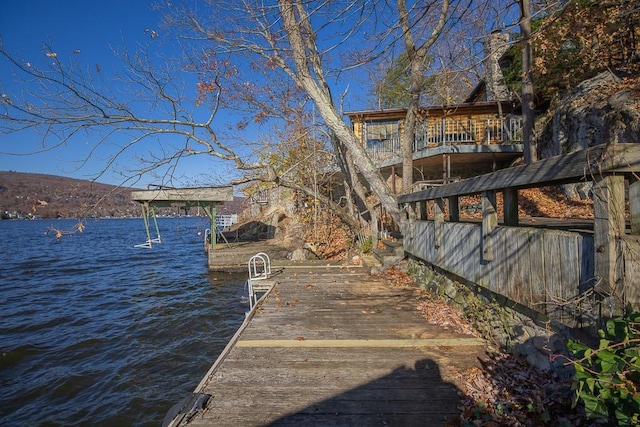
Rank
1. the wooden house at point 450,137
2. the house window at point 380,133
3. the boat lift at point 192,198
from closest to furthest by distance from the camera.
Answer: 1. the wooden house at point 450,137
2. the boat lift at point 192,198
3. the house window at point 380,133

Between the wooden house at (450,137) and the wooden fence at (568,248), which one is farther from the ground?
the wooden house at (450,137)

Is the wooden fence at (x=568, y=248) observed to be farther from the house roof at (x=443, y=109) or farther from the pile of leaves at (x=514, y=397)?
the house roof at (x=443, y=109)

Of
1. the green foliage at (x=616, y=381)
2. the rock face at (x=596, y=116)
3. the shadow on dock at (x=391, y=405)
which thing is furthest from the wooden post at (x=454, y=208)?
the rock face at (x=596, y=116)

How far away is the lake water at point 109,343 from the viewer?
17.1 feet

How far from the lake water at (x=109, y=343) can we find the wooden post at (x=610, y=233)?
18.6 ft

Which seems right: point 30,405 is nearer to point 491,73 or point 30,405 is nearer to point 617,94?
point 617,94

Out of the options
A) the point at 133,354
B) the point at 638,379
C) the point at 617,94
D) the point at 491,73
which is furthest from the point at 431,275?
the point at 491,73

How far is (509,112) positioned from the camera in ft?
62.4

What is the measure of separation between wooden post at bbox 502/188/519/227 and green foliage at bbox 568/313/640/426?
1.65 metres

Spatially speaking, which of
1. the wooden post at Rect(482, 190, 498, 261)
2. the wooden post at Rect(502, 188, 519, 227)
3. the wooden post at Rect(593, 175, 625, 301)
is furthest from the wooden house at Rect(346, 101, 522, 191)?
the wooden post at Rect(593, 175, 625, 301)

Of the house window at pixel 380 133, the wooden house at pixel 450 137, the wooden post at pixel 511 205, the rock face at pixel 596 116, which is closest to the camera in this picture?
the wooden post at pixel 511 205

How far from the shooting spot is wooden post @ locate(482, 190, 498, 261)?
362 centimetres

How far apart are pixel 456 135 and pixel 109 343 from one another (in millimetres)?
18508

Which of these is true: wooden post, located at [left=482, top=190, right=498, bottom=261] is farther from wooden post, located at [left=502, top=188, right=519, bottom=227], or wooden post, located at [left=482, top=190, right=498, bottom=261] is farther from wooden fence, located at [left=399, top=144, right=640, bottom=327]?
wooden post, located at [left=502, top=188, right=519, bottom=227]
